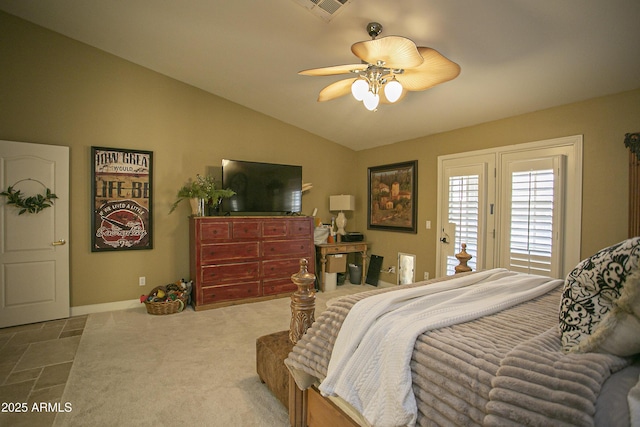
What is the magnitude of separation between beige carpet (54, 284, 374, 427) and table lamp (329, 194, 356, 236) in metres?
2.21

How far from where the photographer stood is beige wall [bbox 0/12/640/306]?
10.1 feet

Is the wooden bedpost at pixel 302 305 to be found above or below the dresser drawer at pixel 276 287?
above

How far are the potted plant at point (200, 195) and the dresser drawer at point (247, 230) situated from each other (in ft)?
1.42

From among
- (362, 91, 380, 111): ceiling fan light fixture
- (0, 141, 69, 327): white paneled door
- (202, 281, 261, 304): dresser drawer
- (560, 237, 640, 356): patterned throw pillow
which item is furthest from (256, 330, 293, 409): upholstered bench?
(0, 141, 69, 327): white paneled door

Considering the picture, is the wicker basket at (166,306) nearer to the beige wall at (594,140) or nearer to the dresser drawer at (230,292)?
the dresser drawer at (230,292)

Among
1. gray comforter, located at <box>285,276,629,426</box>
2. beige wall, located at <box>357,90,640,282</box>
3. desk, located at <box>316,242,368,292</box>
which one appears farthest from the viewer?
desk, located at <box>316,242,368,292</box>

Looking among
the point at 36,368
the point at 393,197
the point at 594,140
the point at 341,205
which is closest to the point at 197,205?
the point at 36,368

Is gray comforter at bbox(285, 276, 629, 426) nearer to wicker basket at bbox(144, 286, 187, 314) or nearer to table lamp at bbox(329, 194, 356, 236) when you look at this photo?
wicker basket at bbox(144, 286, 187, 314)

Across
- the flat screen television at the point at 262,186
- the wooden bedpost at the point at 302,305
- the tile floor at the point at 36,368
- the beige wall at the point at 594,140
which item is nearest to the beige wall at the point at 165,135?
the beige wall at the point at 594,140

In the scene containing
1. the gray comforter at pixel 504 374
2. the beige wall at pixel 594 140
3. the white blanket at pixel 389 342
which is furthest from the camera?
the beige wall at pixel 594 140

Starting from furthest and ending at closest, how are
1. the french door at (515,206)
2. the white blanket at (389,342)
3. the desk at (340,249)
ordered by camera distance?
the desk at (340,249) < the french door at (515,206) < the white blanket at (389,342)

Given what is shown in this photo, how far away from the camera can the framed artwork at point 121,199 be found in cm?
394

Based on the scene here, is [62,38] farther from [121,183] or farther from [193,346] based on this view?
[193,346]

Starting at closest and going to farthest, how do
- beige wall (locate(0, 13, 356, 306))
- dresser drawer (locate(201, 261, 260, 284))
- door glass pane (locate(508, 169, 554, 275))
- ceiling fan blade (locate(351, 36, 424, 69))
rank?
ceiling fan blade (locate(351, 36, 424, 69)) → door glass pane (locate(508, 169, 554, 275)) → beige wall (locate(0, 13, 356, 306)) → dresser drawer (locate(201, 261, 260, 284))
